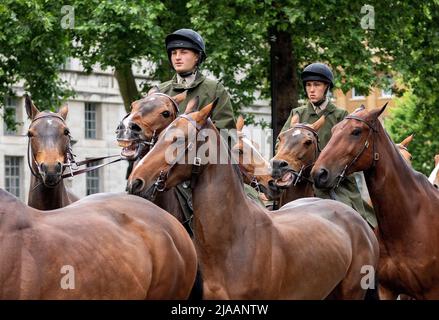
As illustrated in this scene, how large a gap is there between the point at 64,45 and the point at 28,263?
20.0 m

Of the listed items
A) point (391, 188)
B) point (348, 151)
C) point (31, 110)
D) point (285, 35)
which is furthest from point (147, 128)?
point (285, 35)

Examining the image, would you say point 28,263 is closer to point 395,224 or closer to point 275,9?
point 395,224

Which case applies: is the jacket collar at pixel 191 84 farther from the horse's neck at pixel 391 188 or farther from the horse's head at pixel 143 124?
the horse's neck at pixel 391 188

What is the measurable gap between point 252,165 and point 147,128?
3.31 m

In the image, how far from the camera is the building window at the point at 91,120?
4847 cm

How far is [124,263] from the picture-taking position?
8.43m

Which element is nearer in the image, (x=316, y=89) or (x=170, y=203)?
(x=170, y=203)

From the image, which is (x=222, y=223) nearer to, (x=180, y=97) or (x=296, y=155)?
(x=180, y=97)

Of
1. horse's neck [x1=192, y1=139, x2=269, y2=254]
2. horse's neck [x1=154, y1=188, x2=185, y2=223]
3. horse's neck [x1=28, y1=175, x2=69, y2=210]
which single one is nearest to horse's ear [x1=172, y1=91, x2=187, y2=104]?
horse's neck [x1=154, y1=188, x2=185, y2=223]

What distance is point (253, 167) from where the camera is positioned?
535 inches

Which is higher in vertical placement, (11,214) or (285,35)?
(285,35)

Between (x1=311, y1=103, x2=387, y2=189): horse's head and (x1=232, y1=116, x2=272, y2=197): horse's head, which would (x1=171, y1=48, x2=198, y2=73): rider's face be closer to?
(x1=232, y1=116, x2=272, y2=197): horse's head

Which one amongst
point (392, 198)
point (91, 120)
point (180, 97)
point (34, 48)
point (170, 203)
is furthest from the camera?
point (91, 120)
